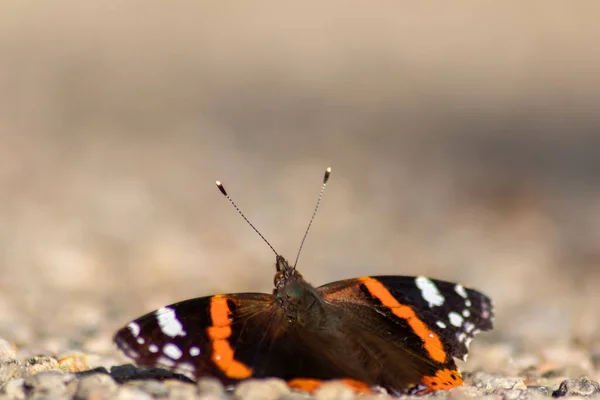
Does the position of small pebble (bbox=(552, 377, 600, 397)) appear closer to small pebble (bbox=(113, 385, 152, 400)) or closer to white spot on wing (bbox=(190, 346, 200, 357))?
white spot on wing (bbox=(190, 346, 200, 357))

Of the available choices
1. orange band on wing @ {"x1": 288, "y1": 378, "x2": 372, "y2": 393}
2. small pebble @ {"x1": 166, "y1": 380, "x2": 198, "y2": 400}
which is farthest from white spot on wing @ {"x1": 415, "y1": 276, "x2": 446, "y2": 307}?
small pebble @ {"x1": 166, "y1": 380, "x2": 198, "y2": 400}

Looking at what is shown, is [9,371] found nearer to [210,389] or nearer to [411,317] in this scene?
[210,389]

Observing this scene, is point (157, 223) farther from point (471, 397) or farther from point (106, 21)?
point (106, 21)

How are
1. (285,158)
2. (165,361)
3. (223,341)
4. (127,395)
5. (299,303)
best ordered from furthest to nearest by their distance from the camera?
1. (285,158)
2. (299,303)
3. (223,341)
4. (165,361)
5. (127,395)

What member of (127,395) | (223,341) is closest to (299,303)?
(223,341)

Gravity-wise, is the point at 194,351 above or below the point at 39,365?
below
